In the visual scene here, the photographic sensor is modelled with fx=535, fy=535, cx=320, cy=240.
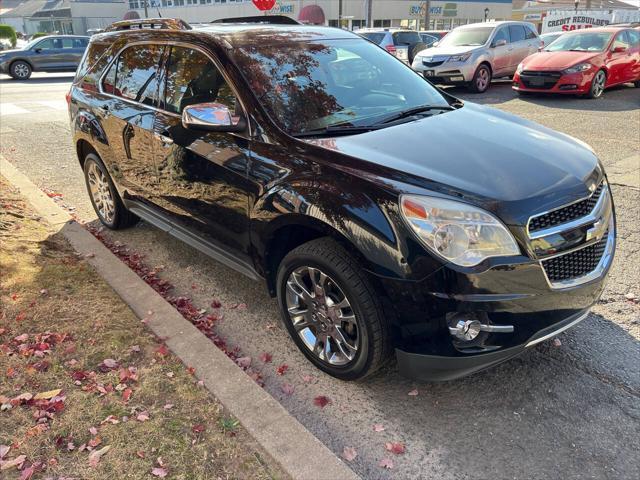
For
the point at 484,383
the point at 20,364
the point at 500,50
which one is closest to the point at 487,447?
the point at 484,383

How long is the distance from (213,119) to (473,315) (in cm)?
183

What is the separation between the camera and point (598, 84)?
11.9m

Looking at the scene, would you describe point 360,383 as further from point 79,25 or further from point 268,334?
point 79,25

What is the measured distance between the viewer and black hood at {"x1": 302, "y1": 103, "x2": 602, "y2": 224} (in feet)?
8.38

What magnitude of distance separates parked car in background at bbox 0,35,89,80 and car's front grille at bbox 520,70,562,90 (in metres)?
17.8

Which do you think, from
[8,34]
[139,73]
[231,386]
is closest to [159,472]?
[231,386]

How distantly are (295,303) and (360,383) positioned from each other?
59cm

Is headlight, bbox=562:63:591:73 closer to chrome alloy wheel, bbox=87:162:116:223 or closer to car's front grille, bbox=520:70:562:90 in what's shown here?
car's front grille, bbox=520:70:562:90

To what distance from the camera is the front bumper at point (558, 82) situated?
1154 cm

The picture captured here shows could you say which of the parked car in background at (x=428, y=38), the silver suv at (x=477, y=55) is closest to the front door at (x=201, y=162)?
the silver suv at (x=477, y=55)

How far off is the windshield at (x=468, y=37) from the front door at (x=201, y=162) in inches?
459

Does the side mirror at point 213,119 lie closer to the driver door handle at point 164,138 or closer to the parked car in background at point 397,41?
the driver door handle at point 164,138

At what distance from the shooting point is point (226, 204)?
3453mm

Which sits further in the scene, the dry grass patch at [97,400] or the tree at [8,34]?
the tree at [8,34]
